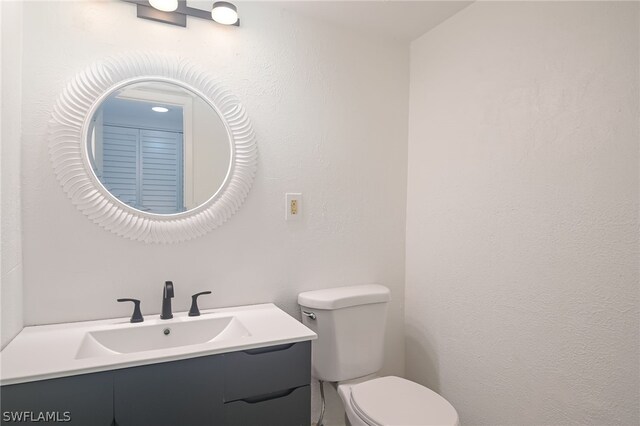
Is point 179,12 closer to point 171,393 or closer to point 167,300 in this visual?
point 167,300

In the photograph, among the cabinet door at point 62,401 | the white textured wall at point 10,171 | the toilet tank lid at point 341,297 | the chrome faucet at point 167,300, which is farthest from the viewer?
the toilet tank lid at point 341,297

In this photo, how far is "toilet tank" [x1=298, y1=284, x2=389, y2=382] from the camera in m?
1.64

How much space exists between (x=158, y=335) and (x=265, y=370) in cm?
47

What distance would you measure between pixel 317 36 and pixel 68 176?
1.28 meters

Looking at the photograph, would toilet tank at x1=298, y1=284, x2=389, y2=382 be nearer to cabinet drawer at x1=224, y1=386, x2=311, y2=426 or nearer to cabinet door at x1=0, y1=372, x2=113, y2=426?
cabinet drawer at x1=224, y1=386, x2=311, y2=426

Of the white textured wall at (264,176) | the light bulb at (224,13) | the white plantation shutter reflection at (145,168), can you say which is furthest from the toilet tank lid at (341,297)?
the light bulb at (224,13)

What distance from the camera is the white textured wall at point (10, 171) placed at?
1.13 m

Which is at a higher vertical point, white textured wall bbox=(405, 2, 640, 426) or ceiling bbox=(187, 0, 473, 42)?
ceiling bbox=(187, 0, 473, 42)

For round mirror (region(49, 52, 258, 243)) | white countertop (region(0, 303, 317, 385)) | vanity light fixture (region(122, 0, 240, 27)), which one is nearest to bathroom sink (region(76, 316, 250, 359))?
white countertop (region(0, 303, 317, 385))

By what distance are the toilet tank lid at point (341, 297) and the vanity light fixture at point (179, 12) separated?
126 cm

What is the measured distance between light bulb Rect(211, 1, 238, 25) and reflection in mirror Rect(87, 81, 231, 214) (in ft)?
1.08

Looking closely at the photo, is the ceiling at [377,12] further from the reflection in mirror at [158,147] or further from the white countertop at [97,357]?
the white countertop at [97,357]

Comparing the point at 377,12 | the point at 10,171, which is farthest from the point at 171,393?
the point at 377,12

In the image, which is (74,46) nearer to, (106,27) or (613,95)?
(106,27)
